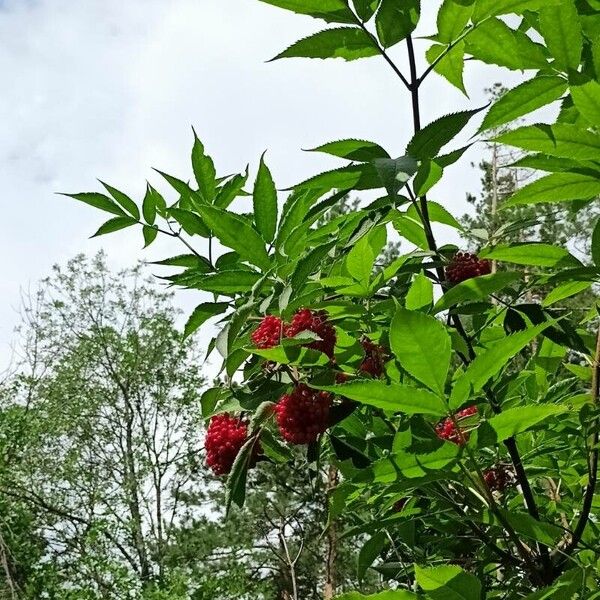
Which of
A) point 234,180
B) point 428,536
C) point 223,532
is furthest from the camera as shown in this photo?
point 223,532

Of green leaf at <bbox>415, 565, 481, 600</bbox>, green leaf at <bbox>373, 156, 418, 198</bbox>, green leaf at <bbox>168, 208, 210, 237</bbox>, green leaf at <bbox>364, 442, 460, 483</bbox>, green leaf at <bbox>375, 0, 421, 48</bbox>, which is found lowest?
green leaf at <bbox>415, 565, 481, 600</bbox>

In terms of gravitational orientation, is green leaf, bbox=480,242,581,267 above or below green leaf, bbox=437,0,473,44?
below

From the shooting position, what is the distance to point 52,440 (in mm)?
16219

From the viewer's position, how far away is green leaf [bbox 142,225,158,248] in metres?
1.51

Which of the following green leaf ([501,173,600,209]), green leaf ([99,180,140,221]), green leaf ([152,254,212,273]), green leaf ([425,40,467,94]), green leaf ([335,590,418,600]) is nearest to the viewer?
green leaf ([335,590,418,600])

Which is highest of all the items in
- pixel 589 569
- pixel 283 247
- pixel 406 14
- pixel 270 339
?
pixel 406 14

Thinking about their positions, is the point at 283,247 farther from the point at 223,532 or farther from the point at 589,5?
the point at 223,532

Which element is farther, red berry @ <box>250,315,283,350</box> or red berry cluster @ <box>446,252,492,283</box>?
red berry cluster @ <box>446,252,492,283</box>

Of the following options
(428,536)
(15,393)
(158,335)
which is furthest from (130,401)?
(428,536)

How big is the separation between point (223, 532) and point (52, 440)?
466cm

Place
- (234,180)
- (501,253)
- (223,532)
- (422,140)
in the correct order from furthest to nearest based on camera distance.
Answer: (223,532), (234,180), (501,253), (422,140)

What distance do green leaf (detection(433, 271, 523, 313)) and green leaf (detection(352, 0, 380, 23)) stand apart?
1.34 ft

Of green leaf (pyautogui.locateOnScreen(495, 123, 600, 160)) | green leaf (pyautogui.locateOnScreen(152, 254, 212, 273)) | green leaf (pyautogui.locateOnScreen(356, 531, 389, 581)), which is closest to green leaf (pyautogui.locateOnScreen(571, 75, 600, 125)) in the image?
green leaf (pyautogui.locateOnScreen(495, 123, 600, 160))

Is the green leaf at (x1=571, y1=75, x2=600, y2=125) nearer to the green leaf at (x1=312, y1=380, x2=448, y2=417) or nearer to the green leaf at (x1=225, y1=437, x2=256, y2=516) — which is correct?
the green leaf at (x1=312, y1=380, x2=448, y2=417)
